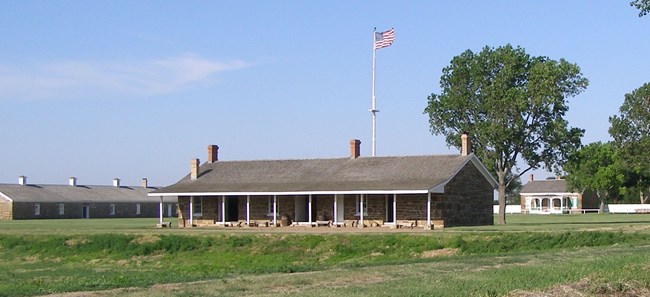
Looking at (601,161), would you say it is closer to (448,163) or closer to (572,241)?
(448,163)

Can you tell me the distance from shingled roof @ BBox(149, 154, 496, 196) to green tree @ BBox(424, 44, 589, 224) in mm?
2213

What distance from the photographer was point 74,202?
8850 cm

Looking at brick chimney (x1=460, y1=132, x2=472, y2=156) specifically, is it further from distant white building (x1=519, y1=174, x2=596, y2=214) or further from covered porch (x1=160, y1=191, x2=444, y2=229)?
distant white building (x1=519, y1=174, x2=596, y2=214)

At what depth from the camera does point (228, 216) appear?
5316cm

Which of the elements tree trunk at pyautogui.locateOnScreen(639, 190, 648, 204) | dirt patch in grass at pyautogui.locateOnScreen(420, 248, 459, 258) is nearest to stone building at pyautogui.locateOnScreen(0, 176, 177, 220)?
tree trunk at pyautogui.locateOnScreen(639, 190, 648, 204)

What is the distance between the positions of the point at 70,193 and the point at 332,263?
6318 centimetres

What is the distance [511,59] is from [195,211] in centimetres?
A: 1940

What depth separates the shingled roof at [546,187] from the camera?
105500 mm

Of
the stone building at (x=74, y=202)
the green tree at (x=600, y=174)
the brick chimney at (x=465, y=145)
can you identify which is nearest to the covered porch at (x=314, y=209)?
the brick chimney at (x=465, y=145)

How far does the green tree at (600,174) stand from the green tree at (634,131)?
3588mm

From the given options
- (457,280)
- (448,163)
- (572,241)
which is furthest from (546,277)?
(448,163)

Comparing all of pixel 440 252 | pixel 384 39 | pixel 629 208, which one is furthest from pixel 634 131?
pixel 440 252

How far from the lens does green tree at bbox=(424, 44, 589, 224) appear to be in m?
49.9

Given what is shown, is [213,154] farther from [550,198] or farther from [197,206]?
[550,198]
